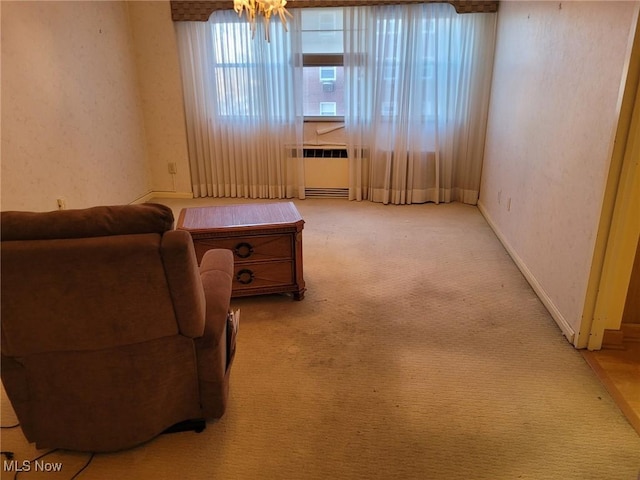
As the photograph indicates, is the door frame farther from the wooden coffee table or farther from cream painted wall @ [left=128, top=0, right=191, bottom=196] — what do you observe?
cream painted wall @ [left=128, top=0, right=191, bottom=196]

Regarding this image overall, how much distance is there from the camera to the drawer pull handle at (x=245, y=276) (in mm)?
2688

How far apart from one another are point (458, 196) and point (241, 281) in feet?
9.88

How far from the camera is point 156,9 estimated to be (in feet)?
14.9

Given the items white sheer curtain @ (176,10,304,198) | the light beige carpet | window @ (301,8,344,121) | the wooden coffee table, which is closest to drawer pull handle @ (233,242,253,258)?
the wooden coffee table

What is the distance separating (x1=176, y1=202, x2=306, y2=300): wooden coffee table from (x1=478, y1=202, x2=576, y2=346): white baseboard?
1.45 metres

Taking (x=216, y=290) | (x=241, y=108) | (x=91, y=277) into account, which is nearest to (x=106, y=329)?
(x=91, y=277)

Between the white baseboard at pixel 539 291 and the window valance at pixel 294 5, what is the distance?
2.01 meters

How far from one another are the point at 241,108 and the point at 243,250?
2617 millimetres

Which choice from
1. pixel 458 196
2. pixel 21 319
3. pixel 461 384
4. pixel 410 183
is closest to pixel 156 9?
pixel 410 183

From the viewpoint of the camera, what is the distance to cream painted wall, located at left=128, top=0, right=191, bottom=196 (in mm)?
4598

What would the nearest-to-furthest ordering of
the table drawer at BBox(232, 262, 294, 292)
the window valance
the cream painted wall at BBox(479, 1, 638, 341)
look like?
1. the cream painted wall at BBox(479, 1, 638, 341)
2. the table drawer at BBox(232, 262, 294, 292)
3. the window valance

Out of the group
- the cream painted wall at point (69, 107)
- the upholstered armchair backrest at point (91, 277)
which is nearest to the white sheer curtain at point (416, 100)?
the cream painted wall at point (69, 107)

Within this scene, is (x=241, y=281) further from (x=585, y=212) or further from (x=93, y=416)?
(x=585, y=212)

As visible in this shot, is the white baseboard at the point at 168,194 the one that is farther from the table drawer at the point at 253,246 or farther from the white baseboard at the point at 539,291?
the white baseboard at the point at 539,291
